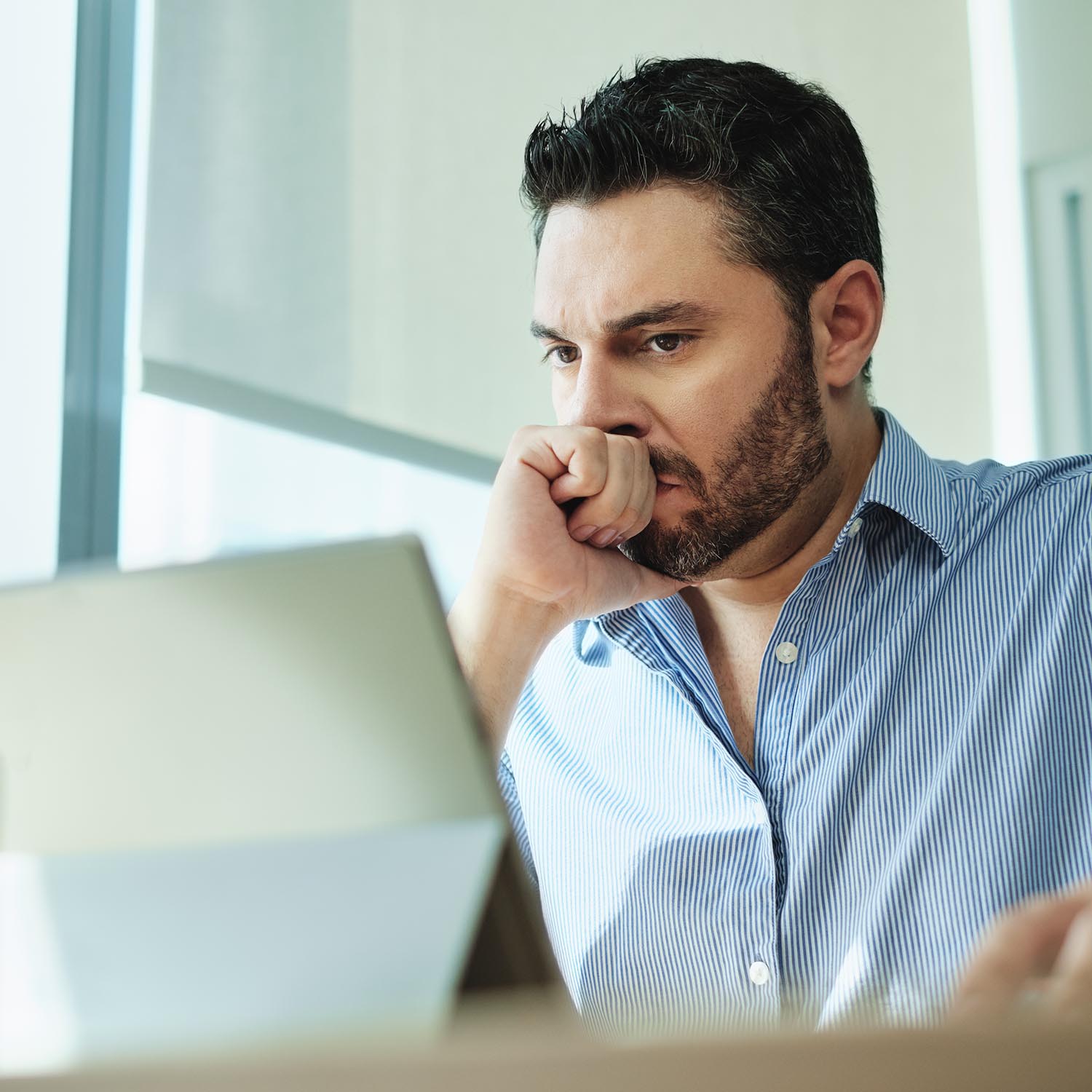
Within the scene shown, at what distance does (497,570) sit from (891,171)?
7.40 ft

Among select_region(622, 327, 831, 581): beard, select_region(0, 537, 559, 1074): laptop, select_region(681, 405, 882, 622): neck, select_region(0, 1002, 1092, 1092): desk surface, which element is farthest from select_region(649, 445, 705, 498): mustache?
select_region(0, 1002, 1092, 1092): desk surface

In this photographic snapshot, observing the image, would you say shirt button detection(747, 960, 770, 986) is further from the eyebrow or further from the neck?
the eyebrow

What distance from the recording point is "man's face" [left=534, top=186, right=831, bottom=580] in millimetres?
1450

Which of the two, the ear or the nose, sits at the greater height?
the ear

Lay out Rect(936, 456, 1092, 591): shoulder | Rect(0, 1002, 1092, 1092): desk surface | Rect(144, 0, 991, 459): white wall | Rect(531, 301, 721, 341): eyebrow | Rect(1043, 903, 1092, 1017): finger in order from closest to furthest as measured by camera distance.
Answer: Rect(0, 1002, 1092, 1092): desk surface, Rect(1043, 903, 1092, 1017): finger, Rect(936, 456, 1092, 591): shoulder, Rect(531, 301, 721, 341): eyebrow, Rect(144, 0, 991, 459): white wall

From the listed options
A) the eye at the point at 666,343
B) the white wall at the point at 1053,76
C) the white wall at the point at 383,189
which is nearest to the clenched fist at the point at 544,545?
the eye at the point at 666,343

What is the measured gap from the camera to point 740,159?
1527 mm

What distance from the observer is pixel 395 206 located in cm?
229

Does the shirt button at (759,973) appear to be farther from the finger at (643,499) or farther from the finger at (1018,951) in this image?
the finger at (1018,951)

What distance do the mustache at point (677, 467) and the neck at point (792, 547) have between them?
0.10 m

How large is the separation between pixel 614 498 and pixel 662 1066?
45.1 inches

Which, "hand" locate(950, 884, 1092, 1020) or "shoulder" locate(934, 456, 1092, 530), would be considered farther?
"shoulder" locate(934, 456, 1092, 530)

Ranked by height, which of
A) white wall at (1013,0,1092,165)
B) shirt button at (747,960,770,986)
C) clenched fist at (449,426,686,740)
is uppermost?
white wall at (1013,0,1092,165)

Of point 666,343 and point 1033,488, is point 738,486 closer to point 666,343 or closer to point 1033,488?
point 666,343
